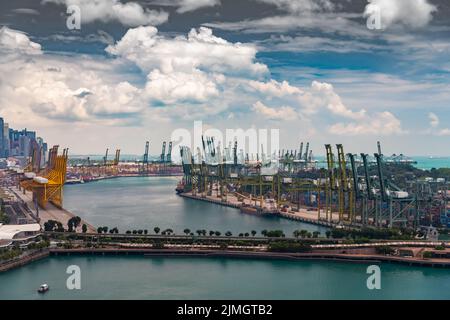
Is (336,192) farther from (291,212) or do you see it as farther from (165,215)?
(165,215)

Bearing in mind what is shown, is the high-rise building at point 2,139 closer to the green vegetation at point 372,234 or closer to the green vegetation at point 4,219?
the green vegetation at point 4,219

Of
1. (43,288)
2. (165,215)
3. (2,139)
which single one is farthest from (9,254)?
(2,139)

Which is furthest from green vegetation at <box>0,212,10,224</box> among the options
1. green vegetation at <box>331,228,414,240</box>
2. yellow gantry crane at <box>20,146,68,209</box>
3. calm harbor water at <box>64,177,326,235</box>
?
green vegetation at <box>331,228,414,240</box>

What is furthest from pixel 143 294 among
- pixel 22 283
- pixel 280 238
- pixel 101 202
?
pixel 101 202

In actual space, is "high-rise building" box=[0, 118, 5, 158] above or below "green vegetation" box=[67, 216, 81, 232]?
above

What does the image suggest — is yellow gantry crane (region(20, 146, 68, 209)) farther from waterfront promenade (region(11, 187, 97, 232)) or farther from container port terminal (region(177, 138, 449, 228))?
container port terminal (region(177, 138, 449, 228))

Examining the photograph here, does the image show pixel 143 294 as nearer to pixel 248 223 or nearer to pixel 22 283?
pixel 22 283
